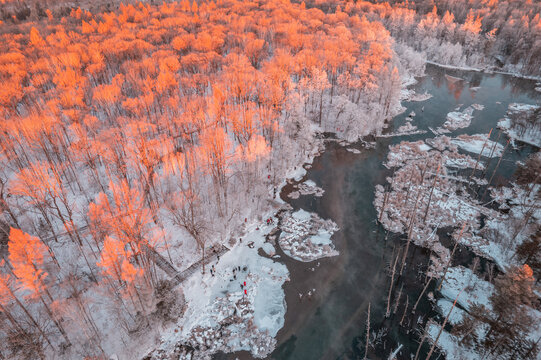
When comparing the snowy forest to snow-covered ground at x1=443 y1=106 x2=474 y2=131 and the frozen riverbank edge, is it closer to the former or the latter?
the frozen riverbank edge

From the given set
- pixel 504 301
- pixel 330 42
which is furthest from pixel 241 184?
pixel 330 42

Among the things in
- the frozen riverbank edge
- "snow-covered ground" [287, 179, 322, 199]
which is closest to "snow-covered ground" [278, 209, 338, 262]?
the frozen riverbank edge

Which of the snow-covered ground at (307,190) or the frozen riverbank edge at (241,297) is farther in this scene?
the snow-covered ground at (307,190)

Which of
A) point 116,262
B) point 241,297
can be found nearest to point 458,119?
point 241,297

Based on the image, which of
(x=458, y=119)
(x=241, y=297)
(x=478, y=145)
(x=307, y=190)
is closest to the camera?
(x=241, y=297)

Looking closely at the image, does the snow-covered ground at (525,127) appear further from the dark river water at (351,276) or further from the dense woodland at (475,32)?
the dense woodland at (475,32)

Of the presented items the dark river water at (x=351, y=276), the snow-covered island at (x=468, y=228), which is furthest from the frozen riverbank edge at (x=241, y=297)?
the snow-covered island at (x=468, y=228)

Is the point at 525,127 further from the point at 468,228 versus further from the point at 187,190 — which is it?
the point at 187,190
